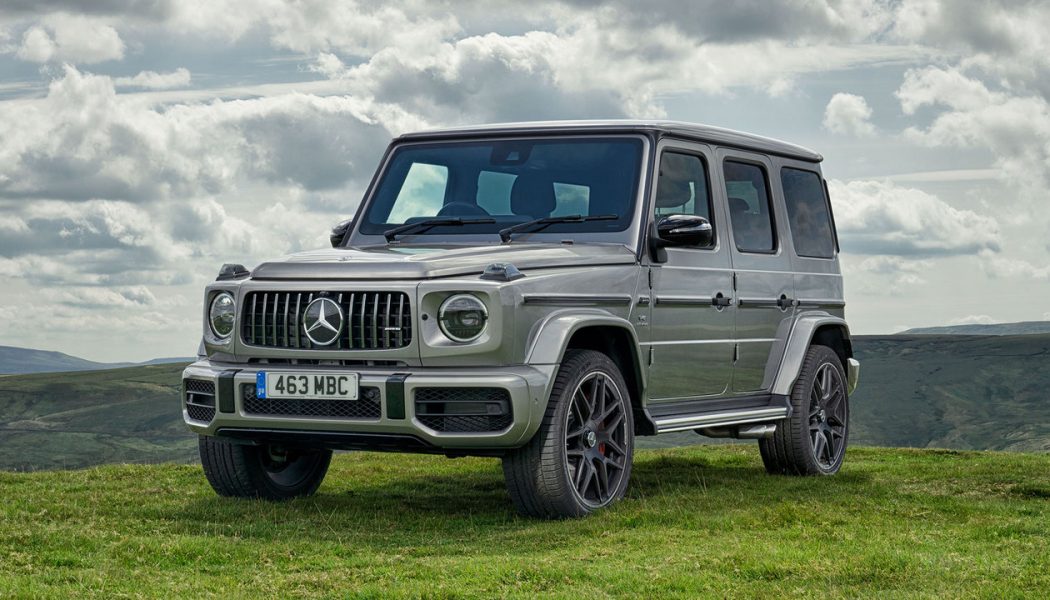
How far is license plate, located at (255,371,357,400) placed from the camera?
7.60 meters

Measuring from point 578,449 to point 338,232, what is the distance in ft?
8.68

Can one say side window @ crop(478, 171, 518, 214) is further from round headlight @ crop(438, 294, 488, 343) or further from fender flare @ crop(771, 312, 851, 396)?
fender flare @ crop(771, 312, 851, 396)

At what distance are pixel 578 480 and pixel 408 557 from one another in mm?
1655

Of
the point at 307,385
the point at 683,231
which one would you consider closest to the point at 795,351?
the point at 683,231

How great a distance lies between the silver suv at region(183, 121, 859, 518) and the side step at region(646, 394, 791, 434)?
18 mm

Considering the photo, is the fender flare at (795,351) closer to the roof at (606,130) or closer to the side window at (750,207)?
the side window at (750,207)

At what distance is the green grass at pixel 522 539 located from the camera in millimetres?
5852

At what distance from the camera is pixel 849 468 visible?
467 inches

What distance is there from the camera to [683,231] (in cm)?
859

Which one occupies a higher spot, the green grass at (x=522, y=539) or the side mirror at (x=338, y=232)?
the side mirror at (x=338, y=232)

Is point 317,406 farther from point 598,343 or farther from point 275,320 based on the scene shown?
point 598,343

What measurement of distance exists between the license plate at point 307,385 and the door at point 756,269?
343cm

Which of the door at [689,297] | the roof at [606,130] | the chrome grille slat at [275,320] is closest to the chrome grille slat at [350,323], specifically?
the chrome grille slat at [275,320]

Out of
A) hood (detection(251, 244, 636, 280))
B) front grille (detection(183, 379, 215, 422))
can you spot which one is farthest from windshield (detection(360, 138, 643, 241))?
→ front grille (detection(183, 379, 215, 422))
